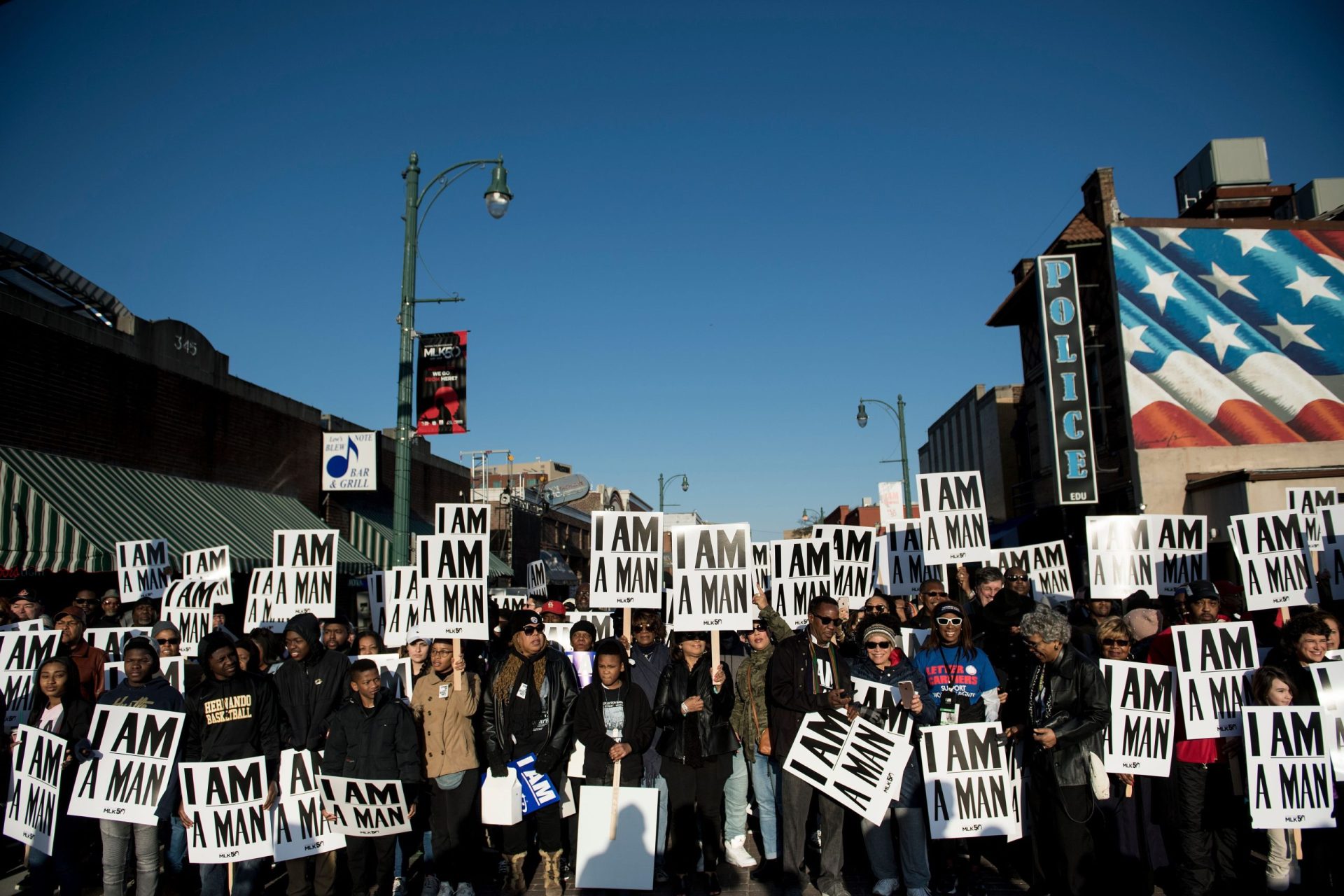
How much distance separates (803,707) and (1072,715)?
186 centimetres

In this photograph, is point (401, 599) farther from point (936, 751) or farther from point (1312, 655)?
point (1312, 655)

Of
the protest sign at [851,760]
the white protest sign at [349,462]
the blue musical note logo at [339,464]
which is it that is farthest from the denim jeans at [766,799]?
the blue musical note logo at [339,464]

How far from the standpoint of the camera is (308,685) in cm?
746

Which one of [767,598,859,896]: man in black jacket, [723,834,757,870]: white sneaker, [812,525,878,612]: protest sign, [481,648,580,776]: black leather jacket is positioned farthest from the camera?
[812,525,878,612]: protest sign

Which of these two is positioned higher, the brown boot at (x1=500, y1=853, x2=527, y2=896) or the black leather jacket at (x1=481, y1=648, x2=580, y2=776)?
the black leather jacket at (x1=481, y1=648, x2=580, y2=776)

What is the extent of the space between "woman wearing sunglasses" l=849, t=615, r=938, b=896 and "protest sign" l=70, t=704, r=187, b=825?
16.4 ft

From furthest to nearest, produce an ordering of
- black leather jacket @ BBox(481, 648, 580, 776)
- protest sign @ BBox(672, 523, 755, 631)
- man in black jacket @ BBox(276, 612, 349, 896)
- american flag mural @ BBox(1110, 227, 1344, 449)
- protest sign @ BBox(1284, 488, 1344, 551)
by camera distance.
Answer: american flag mural @ BBox(1110, 227, 1344, 449) → protest sign @ BBox(1284, 488, 1344, 551) → protest sign @ BBox(672, 523, 755, 631) → man in black jacket @ BBox(276, 612, 349, 896) → black leather jacket @ BBox(481, 648, 580, 776)

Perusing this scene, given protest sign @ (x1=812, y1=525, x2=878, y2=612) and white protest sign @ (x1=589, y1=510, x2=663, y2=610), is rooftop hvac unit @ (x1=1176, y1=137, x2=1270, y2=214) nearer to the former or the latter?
protest sign @ (x1=812, y1=525, x2=878, y2=612)

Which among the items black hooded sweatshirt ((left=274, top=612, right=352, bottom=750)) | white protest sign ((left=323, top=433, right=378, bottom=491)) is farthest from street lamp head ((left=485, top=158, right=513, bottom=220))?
white protest sign ((left=323, top=433, right=378, bottom=491))

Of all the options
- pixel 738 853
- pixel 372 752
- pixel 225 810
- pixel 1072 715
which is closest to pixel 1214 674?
pixel 1072 715

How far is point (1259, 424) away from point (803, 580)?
2026cm

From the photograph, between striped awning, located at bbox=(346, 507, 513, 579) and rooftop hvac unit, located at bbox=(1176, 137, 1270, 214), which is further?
rooftop hvac unit, located at bbox=(1176, 137, 1270, 214)

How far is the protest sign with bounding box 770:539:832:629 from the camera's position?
10109 millimetres

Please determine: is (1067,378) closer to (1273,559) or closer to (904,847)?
(1273,559)
